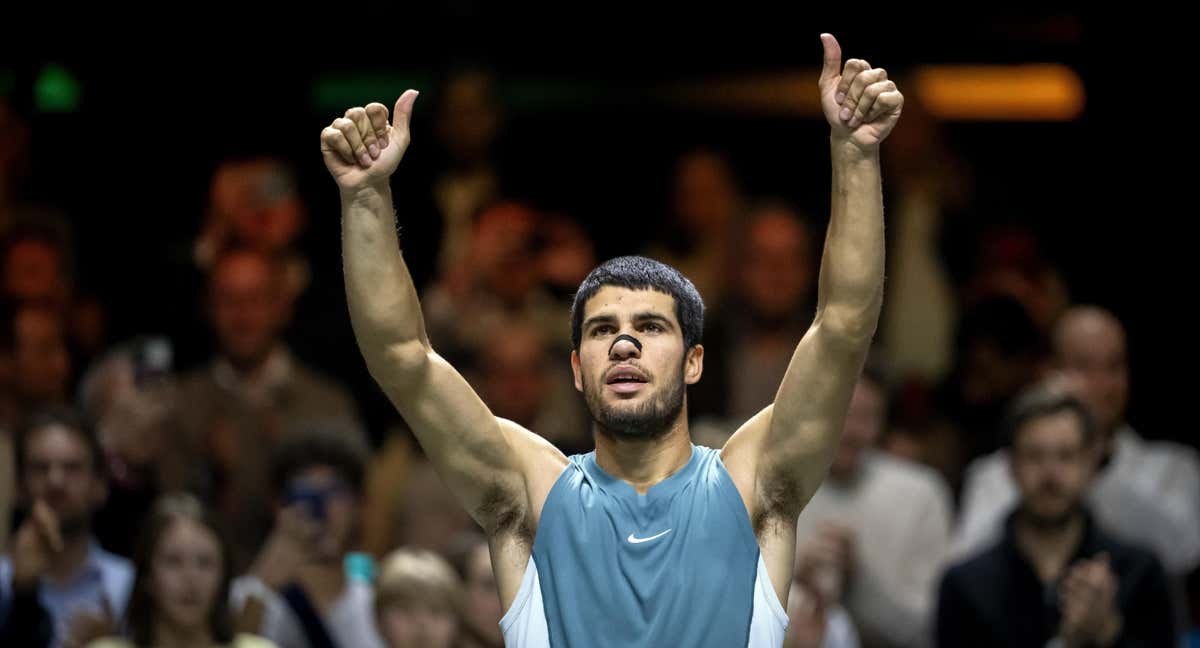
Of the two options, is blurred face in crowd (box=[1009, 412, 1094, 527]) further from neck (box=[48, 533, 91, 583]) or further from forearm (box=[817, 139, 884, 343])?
neck (box=[48, 533, 91, 583])

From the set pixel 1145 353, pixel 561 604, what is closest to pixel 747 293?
pixel 1145 353

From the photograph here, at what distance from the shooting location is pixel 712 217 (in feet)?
37.0

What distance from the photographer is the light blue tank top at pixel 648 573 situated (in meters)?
5.84

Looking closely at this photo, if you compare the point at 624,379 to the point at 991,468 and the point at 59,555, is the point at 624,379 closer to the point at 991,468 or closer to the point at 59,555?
the point at 59,555

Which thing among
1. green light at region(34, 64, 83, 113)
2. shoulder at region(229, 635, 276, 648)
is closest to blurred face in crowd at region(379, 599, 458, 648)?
shoulder at region(229, 635, 276, 648)

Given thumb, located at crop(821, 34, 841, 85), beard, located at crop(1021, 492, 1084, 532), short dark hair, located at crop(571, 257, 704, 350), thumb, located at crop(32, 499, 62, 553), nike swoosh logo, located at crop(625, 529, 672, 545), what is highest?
thumb, located at crop(821, 34, 841, 85)

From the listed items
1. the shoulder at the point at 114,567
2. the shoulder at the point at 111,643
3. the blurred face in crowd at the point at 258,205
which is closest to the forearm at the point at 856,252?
the shoulder at the point at 111,643

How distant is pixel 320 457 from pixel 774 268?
2462 millimetres

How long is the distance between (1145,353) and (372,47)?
421cm

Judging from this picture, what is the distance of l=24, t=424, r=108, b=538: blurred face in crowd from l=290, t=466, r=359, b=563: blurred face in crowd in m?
0.75

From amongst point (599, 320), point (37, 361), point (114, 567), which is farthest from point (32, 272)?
point (599, 320)

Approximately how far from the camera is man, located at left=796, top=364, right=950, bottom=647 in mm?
8977

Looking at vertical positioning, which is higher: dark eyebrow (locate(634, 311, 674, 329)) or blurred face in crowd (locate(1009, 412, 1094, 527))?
dark eyebrow (locate(634, 311, 674, 329))

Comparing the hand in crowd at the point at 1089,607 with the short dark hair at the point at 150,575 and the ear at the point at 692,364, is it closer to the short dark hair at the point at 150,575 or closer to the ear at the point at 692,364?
the ear at the point at 692,364
